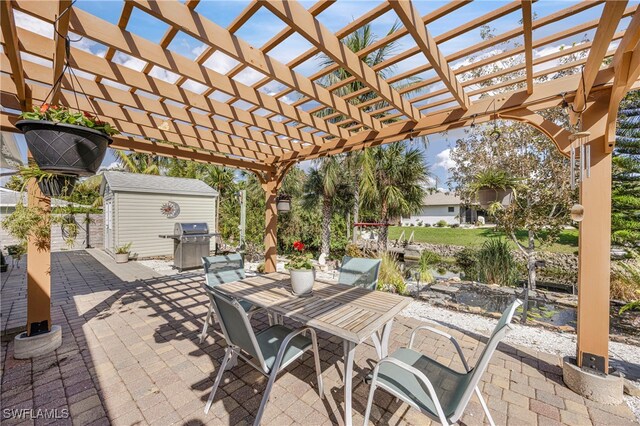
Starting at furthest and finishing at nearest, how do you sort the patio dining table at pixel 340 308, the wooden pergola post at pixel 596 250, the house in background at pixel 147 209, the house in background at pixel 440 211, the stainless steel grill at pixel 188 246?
the house in background at pixel 440 211, the house in background at pixel 147 209, the stainless steel grill at pixel 188 246, the wooden pergola post at pixel 596 250, the patio dining table at pixel 340 308

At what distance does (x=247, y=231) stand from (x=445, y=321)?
8.77m

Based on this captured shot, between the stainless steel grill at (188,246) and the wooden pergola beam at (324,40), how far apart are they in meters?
6.47

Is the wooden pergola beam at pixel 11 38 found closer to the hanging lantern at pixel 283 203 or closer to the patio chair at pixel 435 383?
the patio chair at pixel 435 383

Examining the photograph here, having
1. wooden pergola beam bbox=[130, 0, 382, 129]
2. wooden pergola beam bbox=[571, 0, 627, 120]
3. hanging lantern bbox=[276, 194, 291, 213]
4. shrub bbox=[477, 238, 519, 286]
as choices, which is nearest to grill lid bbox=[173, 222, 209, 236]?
hanging lantern bbox=[276, 194, 291, 213]

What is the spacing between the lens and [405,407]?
207cm

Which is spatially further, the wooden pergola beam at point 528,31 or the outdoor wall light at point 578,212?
the outdoor wall light at point 578,212

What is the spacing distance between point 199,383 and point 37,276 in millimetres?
2139

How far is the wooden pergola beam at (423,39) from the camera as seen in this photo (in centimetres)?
150

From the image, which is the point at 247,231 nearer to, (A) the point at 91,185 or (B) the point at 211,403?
(B) the point at 211,403

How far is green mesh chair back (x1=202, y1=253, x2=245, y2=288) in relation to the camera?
3.45m

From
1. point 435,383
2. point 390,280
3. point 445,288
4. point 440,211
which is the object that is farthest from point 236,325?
point 440,211

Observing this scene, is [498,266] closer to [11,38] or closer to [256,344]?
[256,344]

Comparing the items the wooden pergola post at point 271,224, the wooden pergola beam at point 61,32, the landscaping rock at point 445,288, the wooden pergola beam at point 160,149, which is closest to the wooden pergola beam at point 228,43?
the wooden pergola beam at point 61,32

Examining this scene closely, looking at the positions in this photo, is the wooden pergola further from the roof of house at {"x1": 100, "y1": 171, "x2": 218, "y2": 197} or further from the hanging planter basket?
the roof of house at {"x1": 100, "y1": 171, "x2": 218, "y2": 197}
